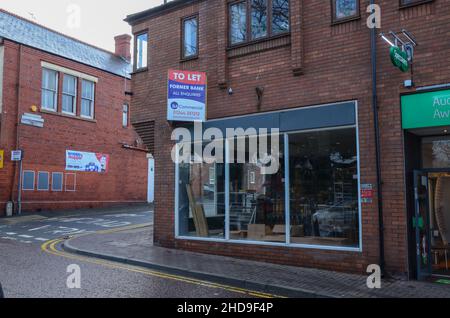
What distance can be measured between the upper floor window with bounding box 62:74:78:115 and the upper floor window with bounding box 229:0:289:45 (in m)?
15.4

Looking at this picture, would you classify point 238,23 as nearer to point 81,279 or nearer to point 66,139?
point 81,279

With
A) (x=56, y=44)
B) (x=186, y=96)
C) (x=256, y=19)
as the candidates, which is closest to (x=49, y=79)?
(x=56, y=44)

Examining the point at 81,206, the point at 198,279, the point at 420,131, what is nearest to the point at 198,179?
the point at 198,279

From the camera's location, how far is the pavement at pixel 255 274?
7.35 m

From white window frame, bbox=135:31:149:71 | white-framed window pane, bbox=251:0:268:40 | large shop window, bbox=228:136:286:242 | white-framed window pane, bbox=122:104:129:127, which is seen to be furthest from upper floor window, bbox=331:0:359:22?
white-framed window pane, bbox=122:104:129:127

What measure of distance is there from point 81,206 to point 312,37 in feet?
59.6

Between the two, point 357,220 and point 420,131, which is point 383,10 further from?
point 357,220

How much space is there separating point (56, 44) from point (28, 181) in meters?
7.96

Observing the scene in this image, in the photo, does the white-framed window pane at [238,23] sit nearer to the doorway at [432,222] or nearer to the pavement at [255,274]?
the doorway at [432,222]

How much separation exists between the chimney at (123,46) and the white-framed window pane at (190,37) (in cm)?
1986

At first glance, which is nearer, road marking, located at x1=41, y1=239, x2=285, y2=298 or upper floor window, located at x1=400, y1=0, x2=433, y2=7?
road marking, located at x1=41, y1=239, x2=285, y2=298

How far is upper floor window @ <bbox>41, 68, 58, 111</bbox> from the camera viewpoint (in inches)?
890

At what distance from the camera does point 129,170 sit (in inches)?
1080

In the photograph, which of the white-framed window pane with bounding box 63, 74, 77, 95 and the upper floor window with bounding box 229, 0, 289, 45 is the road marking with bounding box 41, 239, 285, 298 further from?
the white-framed window pane with bounding box 63, 74, 77, 95
